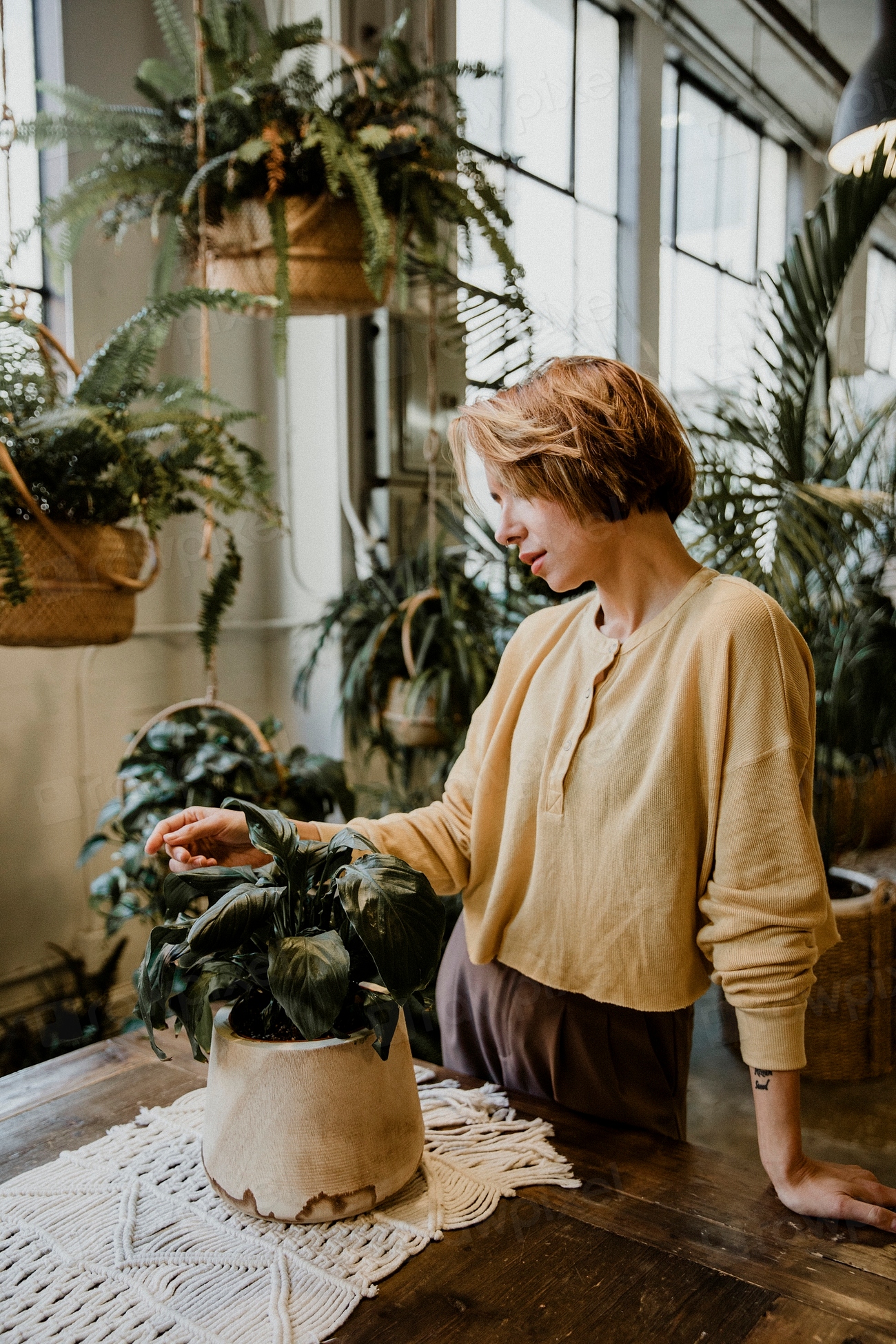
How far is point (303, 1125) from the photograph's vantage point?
30.6 inches

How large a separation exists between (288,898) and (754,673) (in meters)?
0.49

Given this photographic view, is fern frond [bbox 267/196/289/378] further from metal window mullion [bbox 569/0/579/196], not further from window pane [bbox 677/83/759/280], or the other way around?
metal window mullion [bbox 569/0/579/196]

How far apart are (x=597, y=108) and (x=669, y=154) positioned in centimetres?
30

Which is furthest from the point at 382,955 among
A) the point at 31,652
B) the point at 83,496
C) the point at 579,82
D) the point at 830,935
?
the point at 579,82

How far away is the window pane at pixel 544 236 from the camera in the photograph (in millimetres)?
3439

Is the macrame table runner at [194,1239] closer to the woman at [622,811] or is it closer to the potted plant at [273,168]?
the woman at [622,811]

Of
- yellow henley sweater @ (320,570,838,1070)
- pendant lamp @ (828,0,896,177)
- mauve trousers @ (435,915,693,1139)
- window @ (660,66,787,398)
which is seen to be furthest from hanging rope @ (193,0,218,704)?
window @ (660,66,787,398)

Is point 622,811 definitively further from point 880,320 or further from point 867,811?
point 880,320

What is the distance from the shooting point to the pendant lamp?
1931 mm

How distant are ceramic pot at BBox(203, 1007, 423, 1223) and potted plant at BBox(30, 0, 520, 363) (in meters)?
1.43

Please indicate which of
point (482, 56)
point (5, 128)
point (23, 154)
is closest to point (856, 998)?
point (5, 128)

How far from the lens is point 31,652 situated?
241 centimetres

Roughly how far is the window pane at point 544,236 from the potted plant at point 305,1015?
2845 mm

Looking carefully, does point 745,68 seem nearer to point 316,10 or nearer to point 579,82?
point 579,82
